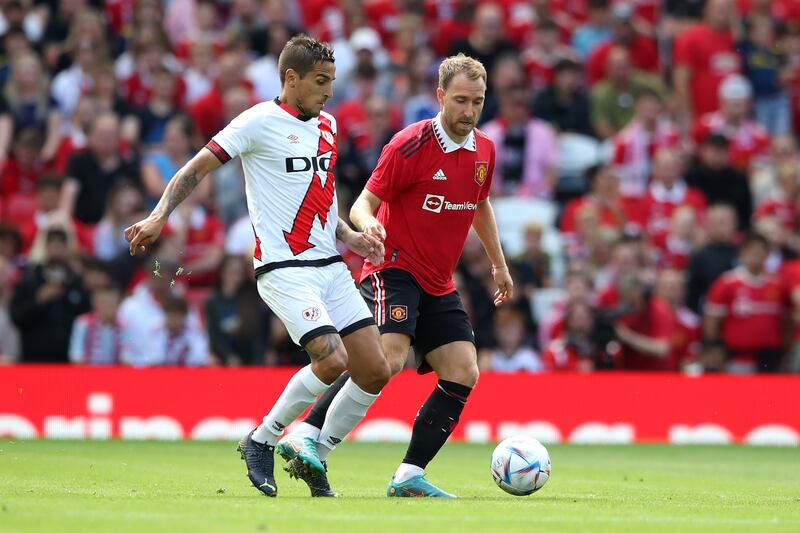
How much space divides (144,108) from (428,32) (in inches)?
180

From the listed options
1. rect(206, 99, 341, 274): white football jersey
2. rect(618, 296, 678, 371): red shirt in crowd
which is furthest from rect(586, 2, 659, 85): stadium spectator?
rect(206, 99, 341, 274): white football jersey

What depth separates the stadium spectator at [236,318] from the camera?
16328 mm

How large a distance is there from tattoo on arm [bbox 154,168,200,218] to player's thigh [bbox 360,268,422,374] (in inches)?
60.5

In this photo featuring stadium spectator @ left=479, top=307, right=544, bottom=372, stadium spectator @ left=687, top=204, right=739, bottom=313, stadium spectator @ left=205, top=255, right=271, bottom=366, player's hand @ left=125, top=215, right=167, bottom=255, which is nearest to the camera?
player's hand @ left=125, top=215, right=167, bottom=255

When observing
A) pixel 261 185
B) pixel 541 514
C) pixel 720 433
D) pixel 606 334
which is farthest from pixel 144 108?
pixel 541 514

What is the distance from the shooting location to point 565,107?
1967 centimetres

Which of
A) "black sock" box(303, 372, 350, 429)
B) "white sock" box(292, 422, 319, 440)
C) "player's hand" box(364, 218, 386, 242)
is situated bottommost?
"white sock" box(292, 422, 319, 440)

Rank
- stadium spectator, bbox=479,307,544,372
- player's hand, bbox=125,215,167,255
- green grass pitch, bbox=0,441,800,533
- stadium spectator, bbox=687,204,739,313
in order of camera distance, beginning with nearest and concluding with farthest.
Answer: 1. green grass pitch, bbox=0,441,800,533
2. player's hand, bbox=125,215,167,255
3. stadium spectator, bbox=479,307,544,372
4. stadium spectator, bbox=687,204,739,313

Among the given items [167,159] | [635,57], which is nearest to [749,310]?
[635,57]

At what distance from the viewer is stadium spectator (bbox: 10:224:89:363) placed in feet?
53.1

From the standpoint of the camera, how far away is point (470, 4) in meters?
20.7

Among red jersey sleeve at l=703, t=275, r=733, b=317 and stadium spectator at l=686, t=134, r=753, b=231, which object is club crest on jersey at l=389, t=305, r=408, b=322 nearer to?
red jersey sleeve at l=703, t=275, r=733, b=317

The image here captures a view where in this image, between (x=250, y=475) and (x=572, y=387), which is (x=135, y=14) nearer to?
(x=572, y=387)

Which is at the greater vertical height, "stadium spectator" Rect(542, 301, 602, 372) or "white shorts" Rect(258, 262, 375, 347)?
"white shorts" Rect(258, 262, 375, 347)
